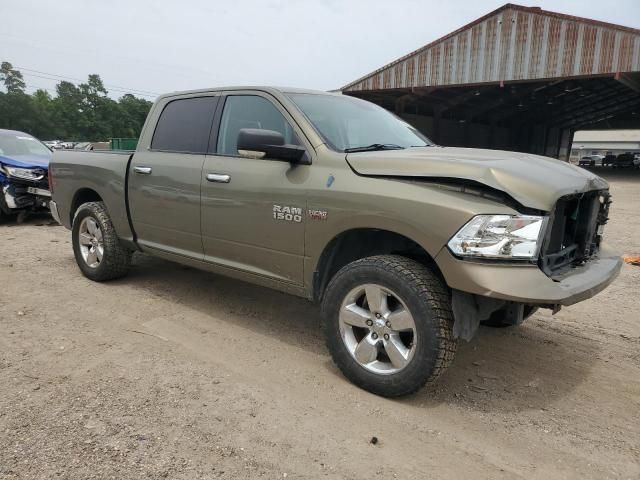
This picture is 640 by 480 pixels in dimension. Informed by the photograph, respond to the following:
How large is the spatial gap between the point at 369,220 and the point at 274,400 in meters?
1.26

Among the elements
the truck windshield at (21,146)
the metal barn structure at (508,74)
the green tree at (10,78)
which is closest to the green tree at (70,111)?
the green tree at (10,78)

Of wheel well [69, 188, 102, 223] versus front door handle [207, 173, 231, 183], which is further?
wheel well [69, 188, 102, 223]

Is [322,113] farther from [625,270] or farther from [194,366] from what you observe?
[625,270]

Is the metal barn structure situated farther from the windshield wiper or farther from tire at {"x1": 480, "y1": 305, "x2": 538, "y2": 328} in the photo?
the windshield wiper

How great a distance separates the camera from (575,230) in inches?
134

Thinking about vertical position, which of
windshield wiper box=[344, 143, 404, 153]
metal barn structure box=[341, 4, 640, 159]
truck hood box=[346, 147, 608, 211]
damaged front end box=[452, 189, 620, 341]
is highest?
metal barn structure box=[341, 4, 640, 159]

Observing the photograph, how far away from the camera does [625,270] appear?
20.8 ft

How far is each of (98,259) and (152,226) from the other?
1135mm

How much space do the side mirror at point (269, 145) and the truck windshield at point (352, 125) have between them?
26cm

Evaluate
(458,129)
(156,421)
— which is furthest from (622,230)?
(458,129)

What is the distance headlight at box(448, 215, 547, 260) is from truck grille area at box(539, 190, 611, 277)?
0.22 meters

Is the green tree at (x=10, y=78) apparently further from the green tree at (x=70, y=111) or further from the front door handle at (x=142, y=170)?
the front door handle at (x=142, y=170)

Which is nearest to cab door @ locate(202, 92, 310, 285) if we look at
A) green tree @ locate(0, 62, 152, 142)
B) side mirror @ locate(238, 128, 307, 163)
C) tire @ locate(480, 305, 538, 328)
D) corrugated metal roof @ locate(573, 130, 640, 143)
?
side mirror @ locate(238, 128, 307, 163)

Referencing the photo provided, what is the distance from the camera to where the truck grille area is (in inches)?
120
